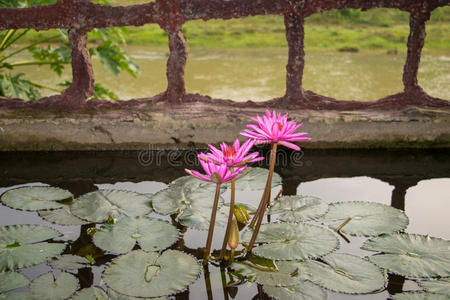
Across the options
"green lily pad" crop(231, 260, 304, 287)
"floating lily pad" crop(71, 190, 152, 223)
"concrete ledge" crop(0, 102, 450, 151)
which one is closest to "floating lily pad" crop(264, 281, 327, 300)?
"green lily pad" crop(231, 260, 304, 287)

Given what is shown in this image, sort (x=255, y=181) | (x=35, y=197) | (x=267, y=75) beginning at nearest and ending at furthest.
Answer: (x=35, y=197) → (x=255, y=181) → (x=267, y=75)

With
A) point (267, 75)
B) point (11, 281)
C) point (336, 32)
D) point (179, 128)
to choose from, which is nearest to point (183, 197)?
point (179, 128)

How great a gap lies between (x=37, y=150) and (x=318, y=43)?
15.2ft

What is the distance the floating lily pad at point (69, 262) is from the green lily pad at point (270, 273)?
0.38 meters

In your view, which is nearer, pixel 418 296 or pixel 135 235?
pixel 418 296

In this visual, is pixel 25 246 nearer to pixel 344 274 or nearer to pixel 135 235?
pixel 135 235

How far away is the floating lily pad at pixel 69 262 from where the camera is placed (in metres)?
1.19

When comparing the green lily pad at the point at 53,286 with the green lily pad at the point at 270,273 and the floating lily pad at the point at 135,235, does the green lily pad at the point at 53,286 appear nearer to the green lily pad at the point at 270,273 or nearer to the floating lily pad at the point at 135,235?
the floating lily pad at the point at 135,235

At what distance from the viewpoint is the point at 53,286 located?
3.63ft

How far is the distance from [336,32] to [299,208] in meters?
4.75

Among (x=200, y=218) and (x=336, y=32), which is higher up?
(x=336, y=32)

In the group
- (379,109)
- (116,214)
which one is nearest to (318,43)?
(379,109)

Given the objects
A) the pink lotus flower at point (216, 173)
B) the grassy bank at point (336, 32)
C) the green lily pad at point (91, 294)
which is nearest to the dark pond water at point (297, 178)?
the green lily pad at point (91, 294)

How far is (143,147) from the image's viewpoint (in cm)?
203
